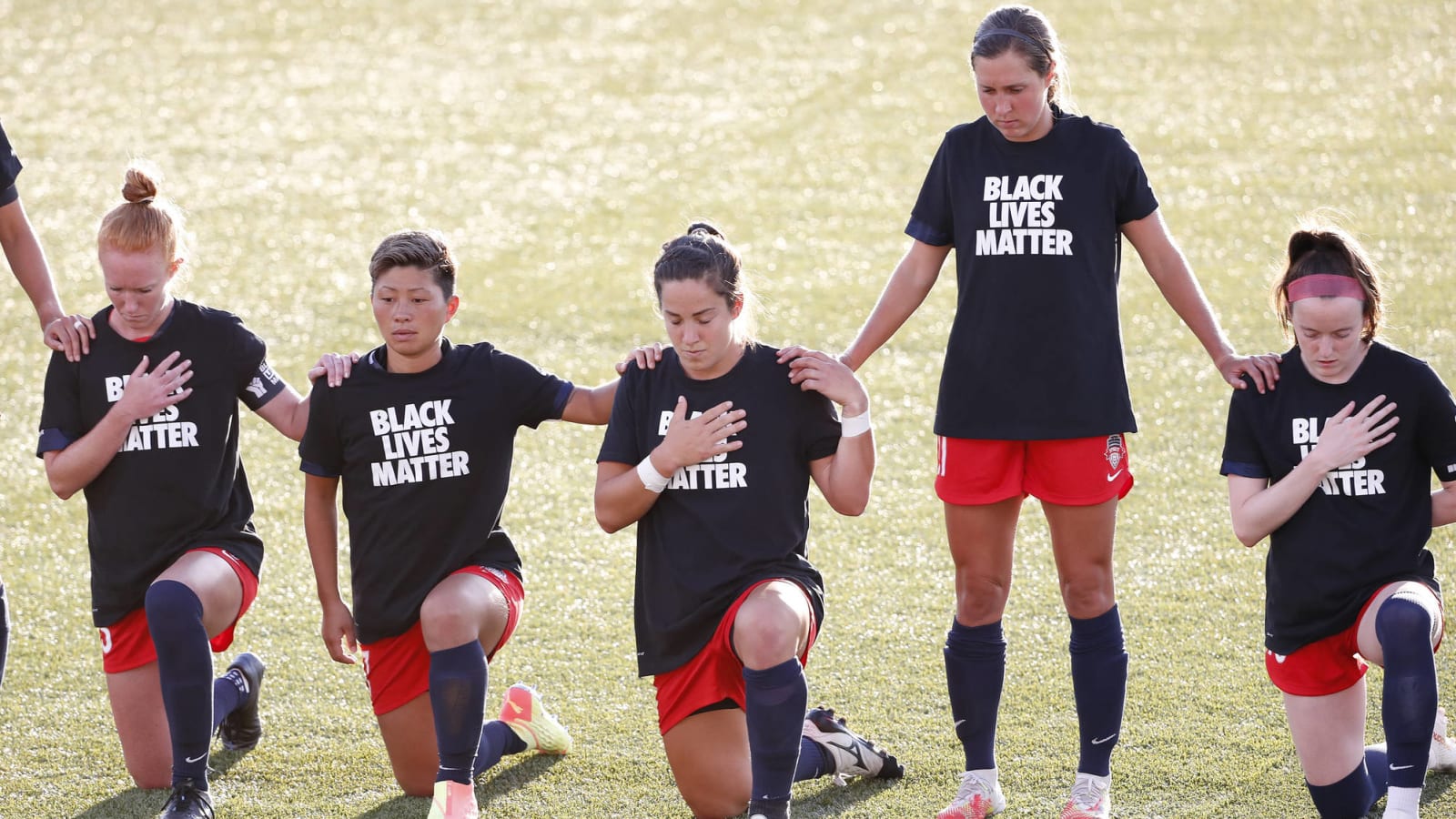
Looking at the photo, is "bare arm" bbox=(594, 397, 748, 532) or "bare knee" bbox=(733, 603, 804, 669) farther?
"bare arm" bbox=(594, 397, 748, 532)

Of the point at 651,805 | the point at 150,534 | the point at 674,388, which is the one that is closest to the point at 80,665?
the point at 150,534

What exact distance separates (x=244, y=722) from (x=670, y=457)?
163 centimetres

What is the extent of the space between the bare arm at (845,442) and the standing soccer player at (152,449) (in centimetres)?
118

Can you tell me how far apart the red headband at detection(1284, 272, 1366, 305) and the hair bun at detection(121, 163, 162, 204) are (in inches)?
108

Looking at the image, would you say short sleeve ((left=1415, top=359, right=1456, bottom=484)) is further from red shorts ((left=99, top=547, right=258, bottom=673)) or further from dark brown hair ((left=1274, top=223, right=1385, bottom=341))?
red shorts ((left=99, top=547, right=258, bottom=673))

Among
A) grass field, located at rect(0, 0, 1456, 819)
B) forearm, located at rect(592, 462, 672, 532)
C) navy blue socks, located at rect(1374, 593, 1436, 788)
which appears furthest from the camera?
grass field, located at rect(0, 0, 1456, 819)

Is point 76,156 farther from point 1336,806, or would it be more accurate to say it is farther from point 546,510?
point 1336,806

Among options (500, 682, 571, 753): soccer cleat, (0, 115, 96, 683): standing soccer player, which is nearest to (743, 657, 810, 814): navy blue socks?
(500, 682, 571, 753): soccer cleat

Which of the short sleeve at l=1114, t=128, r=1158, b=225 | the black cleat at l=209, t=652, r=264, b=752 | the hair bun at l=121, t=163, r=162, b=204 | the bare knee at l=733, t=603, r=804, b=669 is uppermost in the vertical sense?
the hair bun at l=121, t=163, r=162, b=204

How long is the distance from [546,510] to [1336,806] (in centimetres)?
332

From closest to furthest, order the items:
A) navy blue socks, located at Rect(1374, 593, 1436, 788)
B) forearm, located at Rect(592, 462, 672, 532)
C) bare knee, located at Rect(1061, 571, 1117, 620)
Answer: navy blue socks, located at Rect(1374, 593, 1436, 788), forearm, located at Rect(592, 462, 672, 532), bare knee, located at Rect(1061, 571, 1117, 620)

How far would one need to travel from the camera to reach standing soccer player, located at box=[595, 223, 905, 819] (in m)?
3.42

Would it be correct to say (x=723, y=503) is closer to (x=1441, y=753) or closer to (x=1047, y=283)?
(x=1047, y=283)

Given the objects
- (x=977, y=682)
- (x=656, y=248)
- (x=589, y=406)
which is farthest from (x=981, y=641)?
(x=656, y=248)
